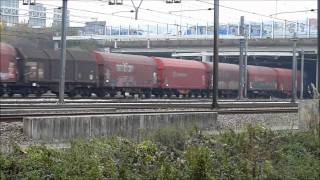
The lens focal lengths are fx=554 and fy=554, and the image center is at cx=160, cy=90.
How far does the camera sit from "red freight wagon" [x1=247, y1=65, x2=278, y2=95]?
6238 cm

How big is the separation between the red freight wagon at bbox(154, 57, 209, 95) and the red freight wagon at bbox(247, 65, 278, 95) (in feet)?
29.4

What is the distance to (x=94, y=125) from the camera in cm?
1599

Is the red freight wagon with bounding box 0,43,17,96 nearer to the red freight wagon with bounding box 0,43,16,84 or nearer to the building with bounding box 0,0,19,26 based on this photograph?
the red freight wagon with bounding box 0,43,16,84

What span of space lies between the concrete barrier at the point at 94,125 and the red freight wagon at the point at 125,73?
2477 centimetres

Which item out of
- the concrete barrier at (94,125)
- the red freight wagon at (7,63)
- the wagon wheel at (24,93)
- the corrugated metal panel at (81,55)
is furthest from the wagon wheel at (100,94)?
the concrete barrier at (94,125)

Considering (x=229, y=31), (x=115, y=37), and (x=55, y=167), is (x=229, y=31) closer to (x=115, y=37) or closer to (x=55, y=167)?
(x=115, y=37)

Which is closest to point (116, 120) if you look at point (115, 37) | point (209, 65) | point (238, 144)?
point (238, 144)

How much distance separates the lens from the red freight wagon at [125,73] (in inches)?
1722

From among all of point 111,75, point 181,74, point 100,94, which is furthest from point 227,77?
point 100,94

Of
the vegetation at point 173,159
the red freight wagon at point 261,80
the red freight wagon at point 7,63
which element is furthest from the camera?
the red freight wagon at point 261,80

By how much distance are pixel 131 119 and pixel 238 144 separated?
5.70m

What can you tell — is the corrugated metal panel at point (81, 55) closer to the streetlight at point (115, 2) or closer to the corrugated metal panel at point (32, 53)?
the corrugated metal panel at point (32, 53)

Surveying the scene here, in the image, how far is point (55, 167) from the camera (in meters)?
8.60

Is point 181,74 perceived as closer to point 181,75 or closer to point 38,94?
point 181,75
